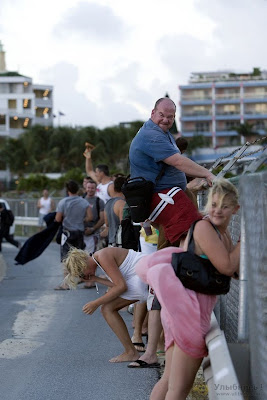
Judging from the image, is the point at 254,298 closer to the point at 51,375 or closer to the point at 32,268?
the point at 51,375

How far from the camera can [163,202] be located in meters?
8.14

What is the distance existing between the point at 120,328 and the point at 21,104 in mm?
143974

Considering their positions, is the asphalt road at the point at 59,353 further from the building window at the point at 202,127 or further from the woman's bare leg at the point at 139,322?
the building window at the point at 202,127

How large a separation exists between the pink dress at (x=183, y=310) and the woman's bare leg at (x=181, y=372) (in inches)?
1.7

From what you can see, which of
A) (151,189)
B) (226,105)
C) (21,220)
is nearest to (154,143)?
(151,189)

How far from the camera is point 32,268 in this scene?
70.0 ft

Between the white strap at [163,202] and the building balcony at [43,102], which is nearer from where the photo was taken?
the white strap at [163,202]

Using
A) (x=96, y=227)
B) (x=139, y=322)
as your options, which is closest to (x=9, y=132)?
(x=96, y=227)

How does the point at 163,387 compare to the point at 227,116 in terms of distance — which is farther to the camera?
the point at 227,116

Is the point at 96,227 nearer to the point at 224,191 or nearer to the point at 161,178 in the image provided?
the point at 161,178

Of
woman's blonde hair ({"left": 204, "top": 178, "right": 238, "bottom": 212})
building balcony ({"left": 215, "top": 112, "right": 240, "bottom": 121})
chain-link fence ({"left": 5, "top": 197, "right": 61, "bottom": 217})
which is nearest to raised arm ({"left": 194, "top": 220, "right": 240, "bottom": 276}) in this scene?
woman's blonde hair ({"left": 204, "top": 178, "right": 238, "bottom": 212})

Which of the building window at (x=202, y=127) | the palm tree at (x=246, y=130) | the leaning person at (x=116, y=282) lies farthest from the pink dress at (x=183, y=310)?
the building window at (x=202, y=127)

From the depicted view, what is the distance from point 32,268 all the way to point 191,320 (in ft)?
52.3

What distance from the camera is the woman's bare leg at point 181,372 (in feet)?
18.4
